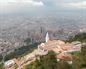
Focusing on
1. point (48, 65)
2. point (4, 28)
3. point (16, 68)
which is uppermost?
point (48, 65)

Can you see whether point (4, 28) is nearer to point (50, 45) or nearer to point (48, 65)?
point (50, 45)

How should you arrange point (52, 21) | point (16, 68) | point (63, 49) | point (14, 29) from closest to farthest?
point (16, 68) → point (63, 49) → point (14, 29) → point (52, 21)

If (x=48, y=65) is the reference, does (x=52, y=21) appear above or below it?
below

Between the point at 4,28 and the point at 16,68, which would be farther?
the point at 4,28

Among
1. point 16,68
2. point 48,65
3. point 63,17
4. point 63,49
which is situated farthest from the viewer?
point 63,17

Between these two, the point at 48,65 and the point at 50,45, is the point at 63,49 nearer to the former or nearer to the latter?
the point at 50,45

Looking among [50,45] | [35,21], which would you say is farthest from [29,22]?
[50,45]

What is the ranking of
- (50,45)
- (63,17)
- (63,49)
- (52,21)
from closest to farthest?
(63,49) < (50,45) < (52,21) < (63,17)

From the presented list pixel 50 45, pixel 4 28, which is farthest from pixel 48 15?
pixel 50 45

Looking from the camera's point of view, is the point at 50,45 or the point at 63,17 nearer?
the point at 50,45
